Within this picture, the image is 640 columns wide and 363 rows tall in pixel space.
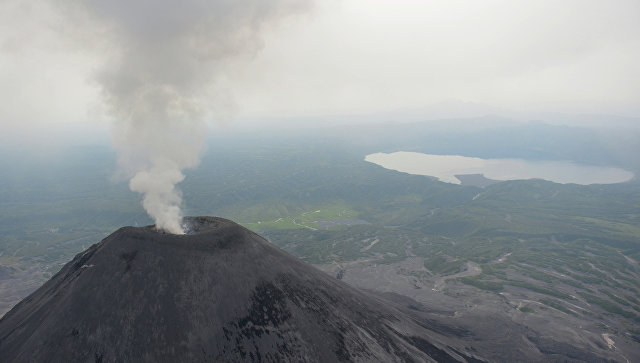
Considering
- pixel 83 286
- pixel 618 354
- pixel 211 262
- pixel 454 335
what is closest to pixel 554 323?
pixel 618 354

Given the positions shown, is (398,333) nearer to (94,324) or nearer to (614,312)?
(94,324)

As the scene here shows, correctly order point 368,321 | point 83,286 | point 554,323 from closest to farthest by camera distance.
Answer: point 83,286 → point 368,321 → point 554,323

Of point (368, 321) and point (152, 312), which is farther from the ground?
point (152, 312)

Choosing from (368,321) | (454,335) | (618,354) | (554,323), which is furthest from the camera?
(554,323)

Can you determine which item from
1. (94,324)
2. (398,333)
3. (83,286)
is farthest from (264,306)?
(398,333)

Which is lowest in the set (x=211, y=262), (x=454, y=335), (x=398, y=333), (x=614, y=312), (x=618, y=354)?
(x=614, y=312)

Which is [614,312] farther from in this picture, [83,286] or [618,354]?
[83,286]

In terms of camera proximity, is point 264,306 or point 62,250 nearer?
point 264,306
